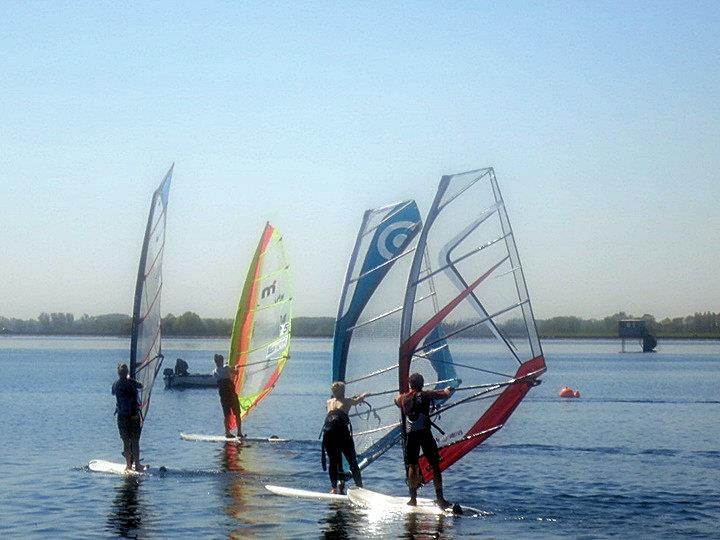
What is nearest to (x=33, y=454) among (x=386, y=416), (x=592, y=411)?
(x=386, y=416)

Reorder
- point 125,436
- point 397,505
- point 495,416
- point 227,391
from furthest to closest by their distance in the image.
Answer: point 227,391 → point 125,436 → point 495,416 → point 397,505

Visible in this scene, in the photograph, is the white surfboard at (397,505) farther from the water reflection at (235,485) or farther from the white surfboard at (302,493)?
the water reflection at (235,485)

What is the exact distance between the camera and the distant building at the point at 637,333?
141875 mm

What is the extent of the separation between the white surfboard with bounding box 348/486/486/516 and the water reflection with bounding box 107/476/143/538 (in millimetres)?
2976

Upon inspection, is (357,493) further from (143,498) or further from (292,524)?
(143,498)

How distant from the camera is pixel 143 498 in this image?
17188 millimetres

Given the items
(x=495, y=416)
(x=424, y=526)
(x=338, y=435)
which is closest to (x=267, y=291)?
(x=495, y=416)

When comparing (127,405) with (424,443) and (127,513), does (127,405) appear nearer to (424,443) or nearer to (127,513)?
(127,513)

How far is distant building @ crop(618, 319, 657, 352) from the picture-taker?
141875 mm

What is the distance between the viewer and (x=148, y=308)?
21.0 metres

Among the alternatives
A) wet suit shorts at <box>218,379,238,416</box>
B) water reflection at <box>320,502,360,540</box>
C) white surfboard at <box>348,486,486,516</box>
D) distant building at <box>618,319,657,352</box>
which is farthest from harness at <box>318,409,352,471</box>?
distant building at <box>618,319,657,352</box>

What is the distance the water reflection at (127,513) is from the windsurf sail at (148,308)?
2194 mm

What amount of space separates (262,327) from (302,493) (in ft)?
38.4

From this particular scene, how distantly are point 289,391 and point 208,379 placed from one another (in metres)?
4.29
